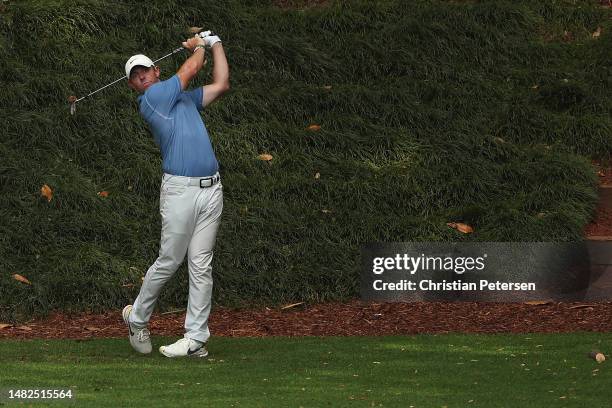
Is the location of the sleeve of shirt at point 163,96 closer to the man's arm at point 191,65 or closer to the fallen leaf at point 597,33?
the man's arm at point 191,65

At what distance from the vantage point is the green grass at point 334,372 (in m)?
6.50

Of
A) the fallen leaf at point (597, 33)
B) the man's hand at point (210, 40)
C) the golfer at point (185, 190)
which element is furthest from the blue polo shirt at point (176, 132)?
the fallen leaf at point (597, 33)

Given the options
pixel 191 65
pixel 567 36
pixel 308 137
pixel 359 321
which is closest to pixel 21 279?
pixel 359 321

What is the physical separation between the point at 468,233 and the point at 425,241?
16.3 inches

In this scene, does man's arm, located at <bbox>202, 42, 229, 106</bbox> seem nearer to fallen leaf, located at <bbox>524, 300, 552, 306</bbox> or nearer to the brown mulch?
the brown mulch

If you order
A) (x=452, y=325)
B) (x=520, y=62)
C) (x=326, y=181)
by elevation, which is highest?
(x=520, y=62)

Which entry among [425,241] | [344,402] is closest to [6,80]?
[425,241]

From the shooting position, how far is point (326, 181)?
37.7ft

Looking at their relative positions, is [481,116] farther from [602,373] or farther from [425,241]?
[602,373]

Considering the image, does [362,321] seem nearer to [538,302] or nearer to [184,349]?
[538,302]

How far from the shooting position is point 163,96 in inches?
307

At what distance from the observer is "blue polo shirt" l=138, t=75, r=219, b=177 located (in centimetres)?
776

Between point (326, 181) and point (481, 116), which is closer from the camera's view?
point (326, 181)

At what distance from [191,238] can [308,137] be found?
14.4ft
